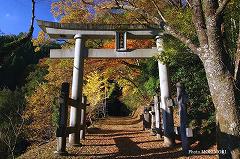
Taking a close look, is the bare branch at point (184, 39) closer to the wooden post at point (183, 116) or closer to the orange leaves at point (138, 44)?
the wooden post at point (183, 116)

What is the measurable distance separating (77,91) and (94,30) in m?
2.30

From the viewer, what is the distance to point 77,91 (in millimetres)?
10016

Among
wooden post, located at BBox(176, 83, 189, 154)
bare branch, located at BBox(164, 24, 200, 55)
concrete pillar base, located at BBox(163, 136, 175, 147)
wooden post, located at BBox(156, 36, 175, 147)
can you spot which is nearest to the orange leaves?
wooden post, located at BBox(156, 36, 175, 147)

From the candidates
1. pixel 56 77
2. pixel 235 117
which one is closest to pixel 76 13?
pixel 56 77

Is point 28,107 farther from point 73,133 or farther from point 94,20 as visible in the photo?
point 73,133

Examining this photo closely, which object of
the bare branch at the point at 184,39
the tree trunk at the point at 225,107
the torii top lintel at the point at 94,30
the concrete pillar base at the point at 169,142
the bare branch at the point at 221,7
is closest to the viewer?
the tree trunk at the point at 225,107

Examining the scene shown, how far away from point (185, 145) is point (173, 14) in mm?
5096

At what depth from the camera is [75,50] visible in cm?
1062

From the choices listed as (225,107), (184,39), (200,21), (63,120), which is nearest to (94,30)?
(63,120)

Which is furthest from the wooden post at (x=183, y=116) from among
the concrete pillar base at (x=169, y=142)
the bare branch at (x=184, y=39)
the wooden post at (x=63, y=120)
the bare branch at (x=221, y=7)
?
the wooden post at (x=63, y=120)

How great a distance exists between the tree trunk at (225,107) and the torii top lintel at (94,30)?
516 cm

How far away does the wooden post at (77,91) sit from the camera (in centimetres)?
957

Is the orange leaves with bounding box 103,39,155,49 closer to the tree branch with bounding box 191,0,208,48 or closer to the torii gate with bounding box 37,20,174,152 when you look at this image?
the torii gate with bounding box 37,20,174,152

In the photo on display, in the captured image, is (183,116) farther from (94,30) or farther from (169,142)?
(94,30)
